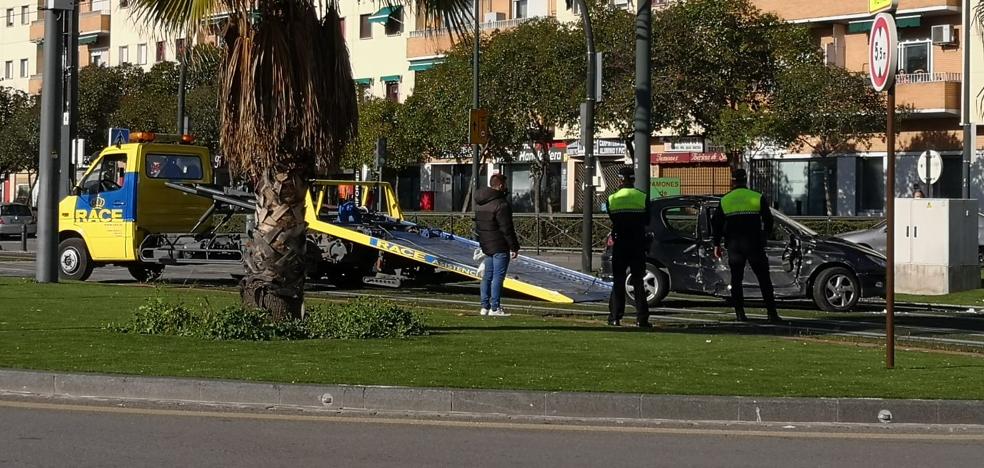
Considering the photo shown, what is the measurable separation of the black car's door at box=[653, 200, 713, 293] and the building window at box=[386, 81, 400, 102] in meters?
44.8

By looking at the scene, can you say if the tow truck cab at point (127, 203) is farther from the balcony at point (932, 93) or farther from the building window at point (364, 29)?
the building window at point (364, 29)

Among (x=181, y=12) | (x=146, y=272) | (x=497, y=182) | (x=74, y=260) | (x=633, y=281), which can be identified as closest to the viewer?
(x=181, y=12)

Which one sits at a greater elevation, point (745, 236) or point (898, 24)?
point (898, 24)

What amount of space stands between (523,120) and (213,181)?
27.6m

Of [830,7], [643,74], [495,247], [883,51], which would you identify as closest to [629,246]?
[495,247]

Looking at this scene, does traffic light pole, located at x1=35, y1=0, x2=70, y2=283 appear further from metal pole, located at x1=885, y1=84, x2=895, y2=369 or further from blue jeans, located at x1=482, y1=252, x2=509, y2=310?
metal pole, located at x1=885, y1=84, x2=895, y2=369

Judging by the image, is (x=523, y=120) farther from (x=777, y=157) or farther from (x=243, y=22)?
(x=243, y=22)

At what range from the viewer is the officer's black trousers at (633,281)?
16609mm

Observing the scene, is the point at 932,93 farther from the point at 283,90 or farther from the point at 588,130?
the point at 283,90

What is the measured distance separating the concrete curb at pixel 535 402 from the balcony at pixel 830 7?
39.5 m

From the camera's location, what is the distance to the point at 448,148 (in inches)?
2195

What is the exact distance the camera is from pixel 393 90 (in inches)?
2591

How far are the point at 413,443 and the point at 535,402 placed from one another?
56.6 inches

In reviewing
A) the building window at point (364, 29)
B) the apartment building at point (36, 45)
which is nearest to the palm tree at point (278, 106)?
the building window at point (364, 29)
